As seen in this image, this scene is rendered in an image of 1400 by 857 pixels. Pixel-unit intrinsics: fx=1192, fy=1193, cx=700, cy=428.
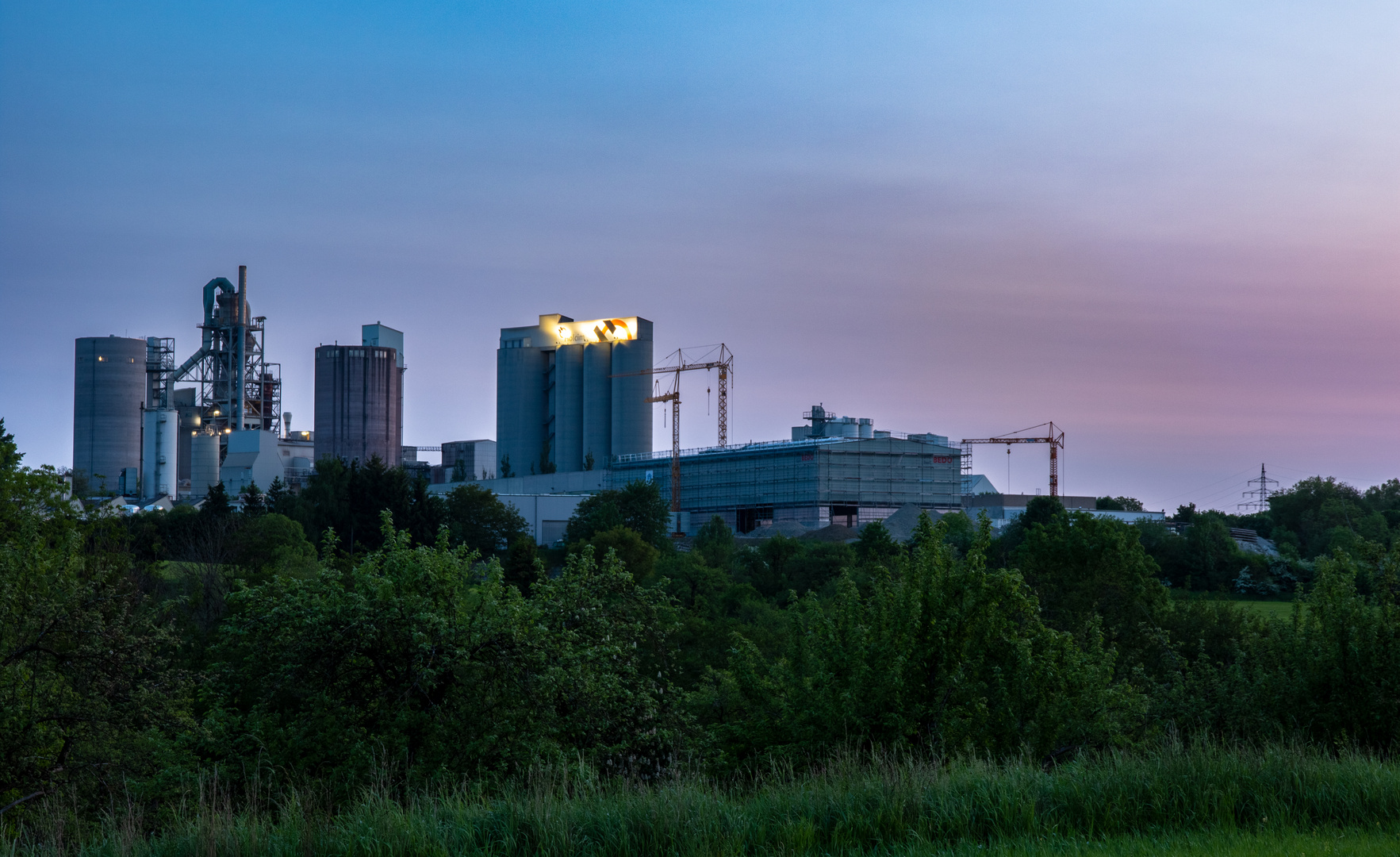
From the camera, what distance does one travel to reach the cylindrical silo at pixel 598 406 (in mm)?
156875

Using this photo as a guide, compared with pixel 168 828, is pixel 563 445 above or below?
above

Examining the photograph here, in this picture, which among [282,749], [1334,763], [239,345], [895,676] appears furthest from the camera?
[239,345]


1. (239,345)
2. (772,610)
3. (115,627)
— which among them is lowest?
(772,610)

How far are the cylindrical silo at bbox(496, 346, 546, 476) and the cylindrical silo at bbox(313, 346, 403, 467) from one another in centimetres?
2051

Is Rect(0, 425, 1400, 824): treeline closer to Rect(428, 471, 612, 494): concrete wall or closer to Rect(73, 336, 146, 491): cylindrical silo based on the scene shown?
Rect(428, 471, 612, 494): concrete wall

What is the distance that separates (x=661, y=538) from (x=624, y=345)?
58.0 metres

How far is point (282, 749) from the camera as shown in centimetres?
1655

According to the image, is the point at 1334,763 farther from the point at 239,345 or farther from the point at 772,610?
the point at 239,345

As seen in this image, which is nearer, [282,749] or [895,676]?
[282,749]

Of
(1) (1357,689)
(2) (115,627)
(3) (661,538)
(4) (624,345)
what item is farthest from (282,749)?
(4) (624,345)

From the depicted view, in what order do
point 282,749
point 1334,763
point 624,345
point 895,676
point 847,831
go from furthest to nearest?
point 624,345 < point 895,676 < point 282,749 < point 1334,763 < point 847,831

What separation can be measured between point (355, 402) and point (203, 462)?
60.1 feet

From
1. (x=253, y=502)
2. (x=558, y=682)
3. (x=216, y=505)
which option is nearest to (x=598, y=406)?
(x=253, y=502)

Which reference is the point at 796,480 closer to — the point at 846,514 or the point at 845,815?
the point at 846,514
